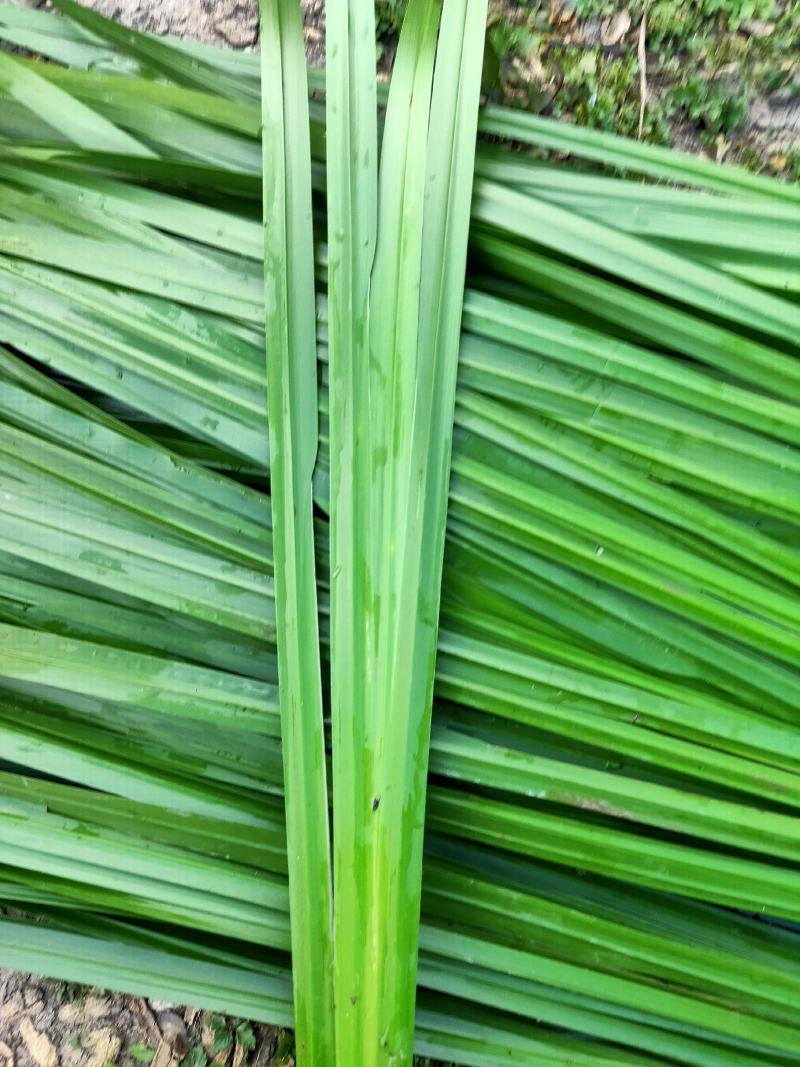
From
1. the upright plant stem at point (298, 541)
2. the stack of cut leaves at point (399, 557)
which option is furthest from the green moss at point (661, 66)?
the upright plant stem at point (298, 541)

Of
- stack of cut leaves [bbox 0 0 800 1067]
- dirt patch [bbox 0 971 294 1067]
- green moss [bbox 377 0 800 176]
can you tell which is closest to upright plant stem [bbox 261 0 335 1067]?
stack of cut leaves [bbox 0 0 800 1067]

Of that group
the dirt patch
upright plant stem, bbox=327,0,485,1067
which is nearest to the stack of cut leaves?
upright plant stem, bbox=327,0,485,1067

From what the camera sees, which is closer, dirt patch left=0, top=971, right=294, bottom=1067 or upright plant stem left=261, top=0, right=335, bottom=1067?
upright plant stem left=261, top=0, right=335, bottom=1067

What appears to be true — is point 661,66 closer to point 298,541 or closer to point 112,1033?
point 298,541

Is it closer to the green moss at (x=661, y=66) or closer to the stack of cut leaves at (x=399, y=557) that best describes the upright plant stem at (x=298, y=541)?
the stack of cut leaves at (x=399, y=557)

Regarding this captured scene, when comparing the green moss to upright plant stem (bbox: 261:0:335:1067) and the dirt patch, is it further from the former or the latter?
the dirt patch

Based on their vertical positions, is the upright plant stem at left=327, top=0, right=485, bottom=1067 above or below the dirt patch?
above

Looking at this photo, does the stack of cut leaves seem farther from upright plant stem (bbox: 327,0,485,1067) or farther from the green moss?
the green moss

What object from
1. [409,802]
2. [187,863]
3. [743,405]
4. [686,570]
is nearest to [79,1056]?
[187,863]

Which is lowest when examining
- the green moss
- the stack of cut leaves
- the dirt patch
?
the dirt patch
